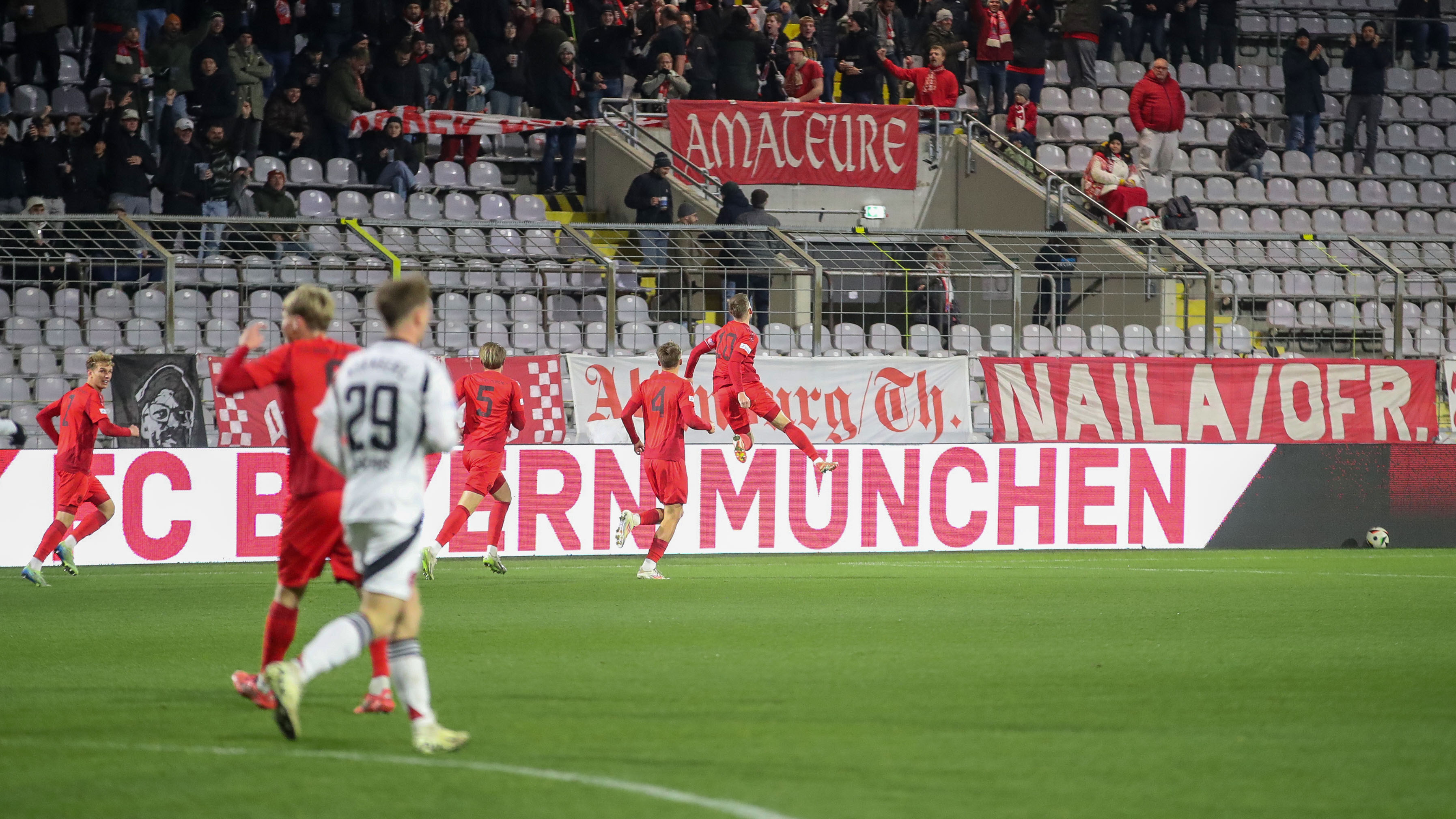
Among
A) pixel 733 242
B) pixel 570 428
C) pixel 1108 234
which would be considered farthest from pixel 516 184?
pixel 1108 234

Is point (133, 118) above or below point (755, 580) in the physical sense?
above

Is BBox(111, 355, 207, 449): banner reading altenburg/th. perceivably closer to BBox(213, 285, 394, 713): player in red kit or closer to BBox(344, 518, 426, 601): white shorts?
BBox(213, 285, 394, 713): player in red kit

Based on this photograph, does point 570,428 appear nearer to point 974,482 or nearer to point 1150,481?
point 974,482

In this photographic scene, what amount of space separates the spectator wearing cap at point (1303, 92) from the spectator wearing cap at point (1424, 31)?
3.26m

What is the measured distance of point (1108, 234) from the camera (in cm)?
2133

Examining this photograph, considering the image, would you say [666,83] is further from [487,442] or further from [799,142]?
[487,442]

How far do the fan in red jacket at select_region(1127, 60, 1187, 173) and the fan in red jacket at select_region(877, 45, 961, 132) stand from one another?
112 inches

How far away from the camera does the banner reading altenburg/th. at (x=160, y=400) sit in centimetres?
1681

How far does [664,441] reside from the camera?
14.6 metres

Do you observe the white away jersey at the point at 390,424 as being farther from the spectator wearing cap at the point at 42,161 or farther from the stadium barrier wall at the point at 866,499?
the spectator wearing cap at the point at 42,161

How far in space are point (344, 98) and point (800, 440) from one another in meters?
9.29

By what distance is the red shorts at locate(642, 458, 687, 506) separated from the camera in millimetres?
14516

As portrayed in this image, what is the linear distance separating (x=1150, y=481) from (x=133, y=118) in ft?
40.6

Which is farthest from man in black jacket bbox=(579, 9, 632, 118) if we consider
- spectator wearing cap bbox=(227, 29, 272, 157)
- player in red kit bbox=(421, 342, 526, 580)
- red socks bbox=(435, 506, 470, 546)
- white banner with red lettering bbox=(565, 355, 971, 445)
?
red socks bbox=(435, 506, 470, 546)
